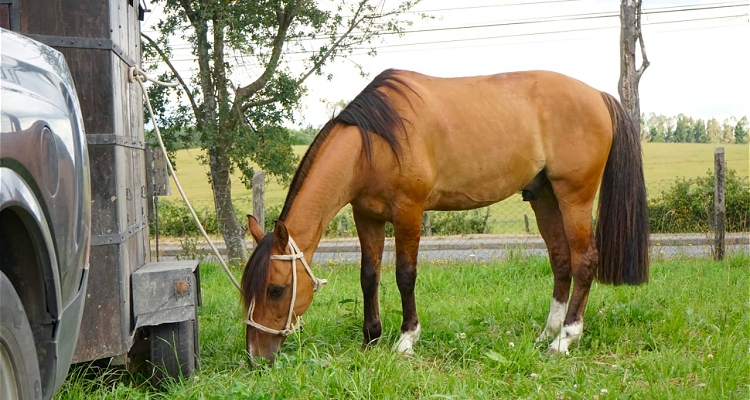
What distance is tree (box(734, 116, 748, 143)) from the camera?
28506mm

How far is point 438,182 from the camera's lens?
189 inches

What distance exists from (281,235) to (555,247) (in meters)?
2.32

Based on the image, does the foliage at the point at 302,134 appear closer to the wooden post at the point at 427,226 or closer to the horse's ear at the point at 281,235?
the wooden post at the point at 427,226

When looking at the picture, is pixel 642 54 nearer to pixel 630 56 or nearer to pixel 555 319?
pixel 630 56

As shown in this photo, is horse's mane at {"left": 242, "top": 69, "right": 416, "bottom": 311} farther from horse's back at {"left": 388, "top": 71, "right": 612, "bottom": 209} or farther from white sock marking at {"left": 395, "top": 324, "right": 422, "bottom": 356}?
white sock marking at {"left": 395, "top": 324, "right": 422, "bottom": 356}

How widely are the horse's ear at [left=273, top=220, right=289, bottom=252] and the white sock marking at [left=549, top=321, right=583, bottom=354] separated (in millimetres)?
1930

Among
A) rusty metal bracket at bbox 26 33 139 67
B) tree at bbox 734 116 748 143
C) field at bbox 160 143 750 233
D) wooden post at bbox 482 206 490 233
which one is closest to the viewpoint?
rusty metal bracket at bbox 26 33 139 67

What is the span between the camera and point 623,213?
5.12m

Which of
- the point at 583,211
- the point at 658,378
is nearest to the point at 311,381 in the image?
the point at 658,378

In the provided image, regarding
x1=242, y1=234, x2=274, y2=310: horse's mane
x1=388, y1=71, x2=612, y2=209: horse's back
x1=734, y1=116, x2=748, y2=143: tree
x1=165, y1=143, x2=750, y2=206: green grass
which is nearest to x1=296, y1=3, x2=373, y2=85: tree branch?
x1=388, y1=71, x2=612, y2=209: horse's back

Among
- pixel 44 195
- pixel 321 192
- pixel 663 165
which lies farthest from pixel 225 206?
pixel 663 165

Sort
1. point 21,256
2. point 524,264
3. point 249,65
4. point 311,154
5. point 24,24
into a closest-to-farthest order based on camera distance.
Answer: point 21,256, point 24,24, point 311,154, point 524,264, point 249,65

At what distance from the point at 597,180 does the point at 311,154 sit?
7.05ft

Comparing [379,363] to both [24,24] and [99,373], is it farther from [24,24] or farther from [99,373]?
[24,24]
